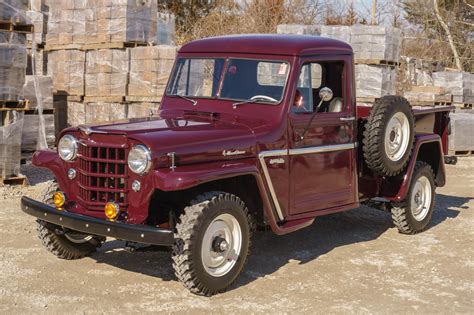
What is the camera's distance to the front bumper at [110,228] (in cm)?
526

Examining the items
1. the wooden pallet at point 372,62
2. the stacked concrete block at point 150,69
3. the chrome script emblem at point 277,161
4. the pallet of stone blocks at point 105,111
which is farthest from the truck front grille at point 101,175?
the wooden pallet at point 372,62

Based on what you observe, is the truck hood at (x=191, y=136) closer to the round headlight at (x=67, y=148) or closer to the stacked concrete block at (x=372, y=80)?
the round headlight at (x=67, y=148)

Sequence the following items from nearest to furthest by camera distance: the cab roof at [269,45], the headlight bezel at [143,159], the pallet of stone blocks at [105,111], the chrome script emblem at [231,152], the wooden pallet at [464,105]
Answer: the headlight bezel at [143,159] → the chrome script emblem at [231,152] → the cab roof at [269,45] → the pallet of stone blocks at [105,111] → the wooden pallet at [464,105]

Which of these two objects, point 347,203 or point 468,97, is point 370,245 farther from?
point 468,97

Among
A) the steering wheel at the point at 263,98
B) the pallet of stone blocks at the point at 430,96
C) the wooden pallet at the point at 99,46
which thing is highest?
the wooden pallet at the point at 99,46

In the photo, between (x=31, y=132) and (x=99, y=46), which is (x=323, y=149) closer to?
(x=31, y=132)

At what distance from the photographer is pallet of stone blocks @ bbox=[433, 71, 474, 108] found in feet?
60.9

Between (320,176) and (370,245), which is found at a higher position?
(320,176)

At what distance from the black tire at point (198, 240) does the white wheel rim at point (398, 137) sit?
227 cm

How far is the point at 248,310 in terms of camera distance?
17.5ft

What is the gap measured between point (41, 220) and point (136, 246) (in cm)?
102

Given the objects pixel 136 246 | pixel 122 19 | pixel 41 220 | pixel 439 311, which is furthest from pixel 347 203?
pixel 122 19

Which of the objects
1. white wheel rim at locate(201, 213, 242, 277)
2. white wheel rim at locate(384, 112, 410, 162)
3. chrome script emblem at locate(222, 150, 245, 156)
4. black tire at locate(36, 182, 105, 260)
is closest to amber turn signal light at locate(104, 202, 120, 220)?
white wheel rim at locate(201, 213, 242, 277)

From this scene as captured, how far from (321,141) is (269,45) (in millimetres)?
1024
